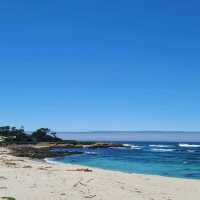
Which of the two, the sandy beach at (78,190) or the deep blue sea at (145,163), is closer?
the sandy beach at (78,190)

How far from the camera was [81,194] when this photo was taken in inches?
717

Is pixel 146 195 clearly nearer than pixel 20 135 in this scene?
Yes

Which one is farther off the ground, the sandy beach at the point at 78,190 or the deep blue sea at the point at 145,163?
the sandy beach at the point at 78,190

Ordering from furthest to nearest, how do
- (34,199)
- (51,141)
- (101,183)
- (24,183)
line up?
(51,141) < (101,183) < (24,183) < (34,199)

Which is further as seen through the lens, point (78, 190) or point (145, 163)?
point (145, 163)

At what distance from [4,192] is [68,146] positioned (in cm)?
9111

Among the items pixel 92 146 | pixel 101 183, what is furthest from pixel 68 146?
pixel 101 183

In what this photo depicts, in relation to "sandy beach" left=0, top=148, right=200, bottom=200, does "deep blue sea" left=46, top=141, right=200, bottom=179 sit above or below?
below

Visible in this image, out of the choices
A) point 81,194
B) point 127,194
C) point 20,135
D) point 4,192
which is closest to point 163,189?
point 127,194

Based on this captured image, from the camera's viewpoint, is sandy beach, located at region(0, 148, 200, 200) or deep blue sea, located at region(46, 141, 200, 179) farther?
deep blue sea, located at region(46, 141, 200, 179)

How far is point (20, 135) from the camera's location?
114 meters

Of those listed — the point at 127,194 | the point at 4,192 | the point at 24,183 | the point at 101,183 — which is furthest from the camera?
the point at 101,183

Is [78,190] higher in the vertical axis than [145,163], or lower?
higher

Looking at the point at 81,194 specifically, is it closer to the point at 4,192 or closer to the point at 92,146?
the point at 4,192
